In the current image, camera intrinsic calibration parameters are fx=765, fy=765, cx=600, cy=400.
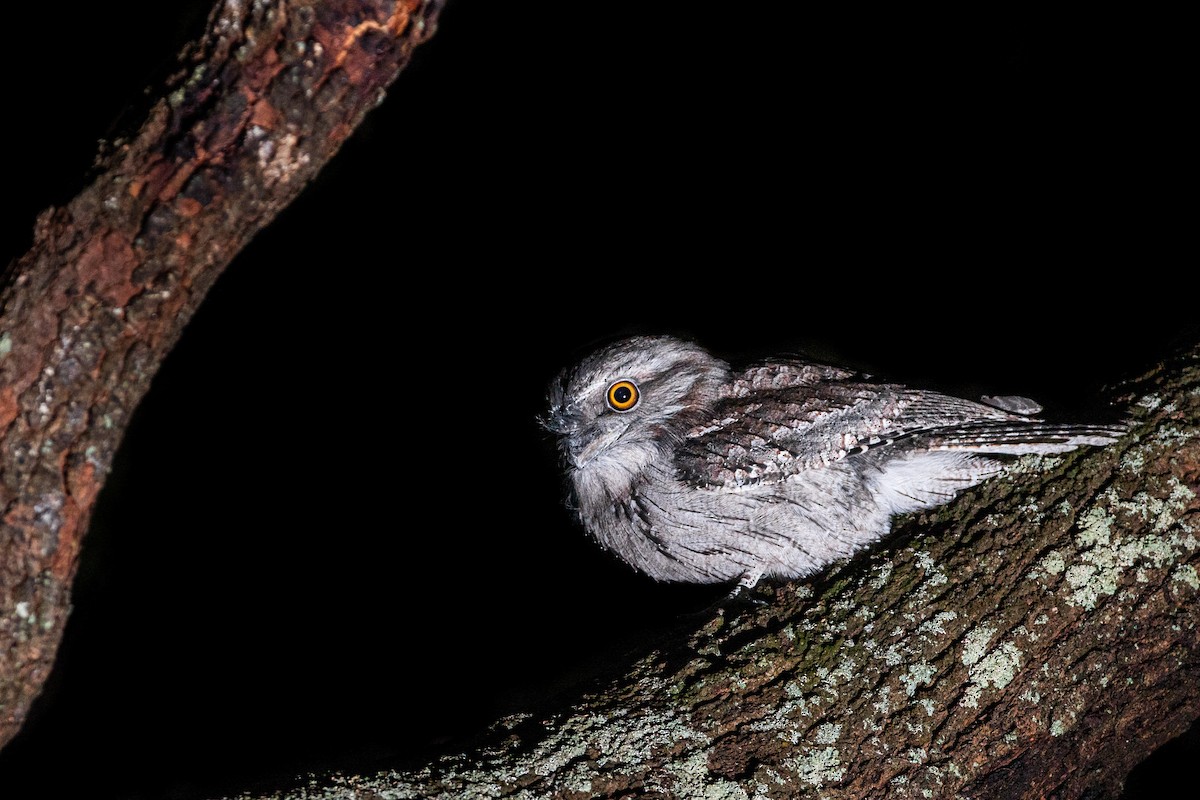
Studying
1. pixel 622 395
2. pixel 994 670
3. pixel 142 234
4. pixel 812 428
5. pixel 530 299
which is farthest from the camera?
pixel 530 299

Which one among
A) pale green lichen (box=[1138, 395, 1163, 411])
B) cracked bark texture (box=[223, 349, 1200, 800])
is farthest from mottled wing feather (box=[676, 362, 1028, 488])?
cracked bark texture (box=[223, 349, 1200, 800])

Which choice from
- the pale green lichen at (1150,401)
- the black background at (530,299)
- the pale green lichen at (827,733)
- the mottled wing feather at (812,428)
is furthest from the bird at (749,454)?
the black background at (530,299)

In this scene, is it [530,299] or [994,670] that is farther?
[530,299]

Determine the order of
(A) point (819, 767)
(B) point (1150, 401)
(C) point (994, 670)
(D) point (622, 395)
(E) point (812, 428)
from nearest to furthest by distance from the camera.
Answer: (A) point (819, 767) → (C) point (994, 670) → (B) point (1150, 401) → (E) point (812, 428) → (D) point (622, 395)

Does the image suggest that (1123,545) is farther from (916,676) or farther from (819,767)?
(819,767)

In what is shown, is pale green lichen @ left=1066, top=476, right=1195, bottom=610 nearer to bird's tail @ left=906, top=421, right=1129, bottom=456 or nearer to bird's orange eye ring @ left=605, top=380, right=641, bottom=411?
bird's tail @ left=906, top=421, right=1129, bottom=456

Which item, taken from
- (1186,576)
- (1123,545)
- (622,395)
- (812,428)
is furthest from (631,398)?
(1186,576)

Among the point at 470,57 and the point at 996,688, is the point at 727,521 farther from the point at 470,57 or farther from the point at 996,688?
the point at 470,57
